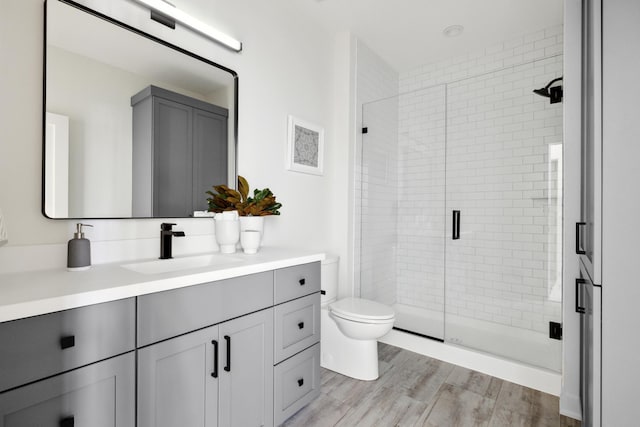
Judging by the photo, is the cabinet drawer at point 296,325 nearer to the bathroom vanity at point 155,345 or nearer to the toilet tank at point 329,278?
the bathroom vanity at point 155,345

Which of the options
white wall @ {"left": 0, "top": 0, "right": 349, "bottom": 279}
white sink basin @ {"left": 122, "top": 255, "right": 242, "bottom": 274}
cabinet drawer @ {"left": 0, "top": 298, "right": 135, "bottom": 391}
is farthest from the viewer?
white sink basin @ {"left": 122, "top": 255, "right": 242, "bottom": 274}

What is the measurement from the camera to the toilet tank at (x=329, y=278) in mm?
2418

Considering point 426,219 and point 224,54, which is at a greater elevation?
point 224,54

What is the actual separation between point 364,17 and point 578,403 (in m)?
2.98

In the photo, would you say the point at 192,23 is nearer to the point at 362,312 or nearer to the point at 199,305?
the point at 199,305

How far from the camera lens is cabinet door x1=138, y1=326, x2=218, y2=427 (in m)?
1.05

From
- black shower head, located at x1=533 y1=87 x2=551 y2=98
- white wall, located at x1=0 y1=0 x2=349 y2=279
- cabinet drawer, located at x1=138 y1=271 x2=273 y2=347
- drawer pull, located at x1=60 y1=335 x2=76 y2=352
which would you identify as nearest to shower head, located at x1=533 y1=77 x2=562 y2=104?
black shower head, located at x1=533 y1=87 x2=551 y2=98

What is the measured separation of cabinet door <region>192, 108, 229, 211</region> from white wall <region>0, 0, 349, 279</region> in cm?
13

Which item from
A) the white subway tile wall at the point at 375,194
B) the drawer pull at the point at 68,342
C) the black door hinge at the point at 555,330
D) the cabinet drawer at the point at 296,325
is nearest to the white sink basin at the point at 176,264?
the cabinet drawer at the point at 296,325

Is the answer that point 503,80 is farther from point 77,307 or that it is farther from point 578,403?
point 77,307

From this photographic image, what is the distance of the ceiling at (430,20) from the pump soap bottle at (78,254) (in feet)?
7.16

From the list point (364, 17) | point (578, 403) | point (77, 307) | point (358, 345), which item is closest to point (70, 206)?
point (77, 307)

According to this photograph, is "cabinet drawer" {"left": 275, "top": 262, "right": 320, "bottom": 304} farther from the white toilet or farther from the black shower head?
the black shower head

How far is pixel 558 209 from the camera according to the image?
2.36m
